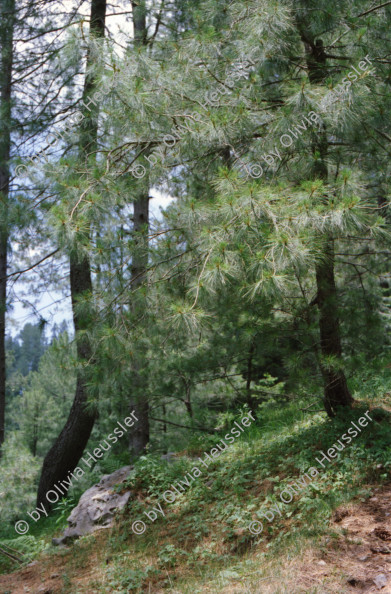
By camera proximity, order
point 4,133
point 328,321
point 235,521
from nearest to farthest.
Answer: point 235,521
point 328,321
point 4,133

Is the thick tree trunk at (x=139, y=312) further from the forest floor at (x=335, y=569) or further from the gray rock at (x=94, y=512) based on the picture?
the forest floor at (x=335, y=569)

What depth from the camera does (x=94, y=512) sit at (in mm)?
4789

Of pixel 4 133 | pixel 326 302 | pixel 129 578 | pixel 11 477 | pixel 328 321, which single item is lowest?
pixel 11 477

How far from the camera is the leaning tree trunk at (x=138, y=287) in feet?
14.9

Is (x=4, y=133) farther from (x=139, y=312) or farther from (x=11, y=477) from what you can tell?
(x=11, y=477)

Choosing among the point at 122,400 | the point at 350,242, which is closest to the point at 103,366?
the point at 122,400

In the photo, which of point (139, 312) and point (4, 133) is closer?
point (139, 312)

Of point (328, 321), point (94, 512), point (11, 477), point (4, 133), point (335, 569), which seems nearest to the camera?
point (335, 569)

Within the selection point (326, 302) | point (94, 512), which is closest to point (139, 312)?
point (326, 302)

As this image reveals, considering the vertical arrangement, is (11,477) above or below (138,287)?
below

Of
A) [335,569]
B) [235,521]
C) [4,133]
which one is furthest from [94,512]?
[4,133]

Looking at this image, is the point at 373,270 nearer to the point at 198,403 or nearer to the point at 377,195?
the point at 377,195

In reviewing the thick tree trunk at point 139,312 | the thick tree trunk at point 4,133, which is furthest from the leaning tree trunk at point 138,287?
the thick tree trunk at point 4,133

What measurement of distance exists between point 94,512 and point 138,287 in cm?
251
